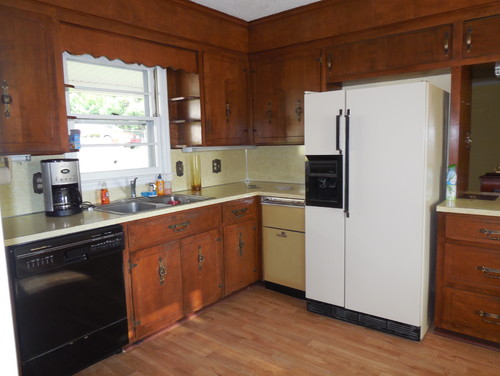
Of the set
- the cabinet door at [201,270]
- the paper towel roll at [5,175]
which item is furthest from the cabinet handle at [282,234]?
the paper towel roll at [5,175]

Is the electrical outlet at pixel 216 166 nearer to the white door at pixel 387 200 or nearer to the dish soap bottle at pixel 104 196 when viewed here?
the dish soap bottle at pixel 104 196

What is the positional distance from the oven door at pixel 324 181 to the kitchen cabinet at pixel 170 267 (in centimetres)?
78

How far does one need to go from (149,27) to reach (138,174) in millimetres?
1193

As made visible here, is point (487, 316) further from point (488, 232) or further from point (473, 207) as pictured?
point (473, 207)

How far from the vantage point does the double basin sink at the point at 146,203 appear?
285cm

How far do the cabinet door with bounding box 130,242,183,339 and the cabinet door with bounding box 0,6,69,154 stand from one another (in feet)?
2.97

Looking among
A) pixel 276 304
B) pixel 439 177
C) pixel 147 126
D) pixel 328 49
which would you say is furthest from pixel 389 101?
pixel 147 126

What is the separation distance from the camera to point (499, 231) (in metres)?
2.30

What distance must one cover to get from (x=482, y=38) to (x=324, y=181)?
1.42 metres

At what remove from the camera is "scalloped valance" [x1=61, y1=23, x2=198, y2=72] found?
246 cm

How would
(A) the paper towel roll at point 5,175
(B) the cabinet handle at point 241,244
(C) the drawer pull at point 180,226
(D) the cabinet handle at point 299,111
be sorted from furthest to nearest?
(D) the cabinet handle at point 299,111
(B) the cabinet handle at point 241,244
(C) the drawer pull at point 180,226
(A) the paper towel roll at point 5,175

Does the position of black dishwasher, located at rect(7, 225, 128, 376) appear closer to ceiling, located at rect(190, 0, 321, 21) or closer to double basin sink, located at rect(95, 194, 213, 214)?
double basin sink, located at rect(95, 194, 213, 214)

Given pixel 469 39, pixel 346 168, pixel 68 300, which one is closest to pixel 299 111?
pixel 346 168

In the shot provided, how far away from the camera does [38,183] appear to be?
8.38ft
